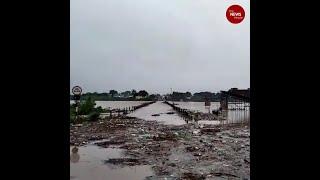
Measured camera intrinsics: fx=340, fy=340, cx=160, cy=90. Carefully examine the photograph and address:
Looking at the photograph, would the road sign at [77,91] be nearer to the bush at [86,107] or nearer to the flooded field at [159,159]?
the flooded field at [159,159]

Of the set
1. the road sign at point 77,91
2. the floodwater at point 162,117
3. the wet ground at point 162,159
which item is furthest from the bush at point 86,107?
the wet ground at point 162,159

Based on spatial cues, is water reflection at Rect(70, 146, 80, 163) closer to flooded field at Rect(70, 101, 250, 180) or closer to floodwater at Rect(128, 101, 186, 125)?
flooded field at Rect(70, 101, 250, 180)

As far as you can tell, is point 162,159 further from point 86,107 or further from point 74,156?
point 86,107

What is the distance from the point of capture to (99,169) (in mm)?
9445


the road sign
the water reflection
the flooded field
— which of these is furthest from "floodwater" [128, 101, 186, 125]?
the water reflection

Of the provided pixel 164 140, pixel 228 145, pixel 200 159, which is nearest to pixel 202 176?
pixel 200 159

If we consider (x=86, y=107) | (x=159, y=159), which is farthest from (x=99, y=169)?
(x=86, y=107)

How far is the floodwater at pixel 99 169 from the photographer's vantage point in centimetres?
851

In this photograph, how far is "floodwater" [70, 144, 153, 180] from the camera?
335 inches

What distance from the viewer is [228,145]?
14375mm

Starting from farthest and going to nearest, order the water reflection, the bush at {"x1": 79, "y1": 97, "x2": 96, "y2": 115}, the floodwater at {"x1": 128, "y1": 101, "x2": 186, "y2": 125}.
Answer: the bush at {"x1": 79, "y1": 97, "x2": 96, "y2": 115}, the floodwater at {"x1": 128, "y1": 101, "x2": 186, "y2": 125}, the water reflection
